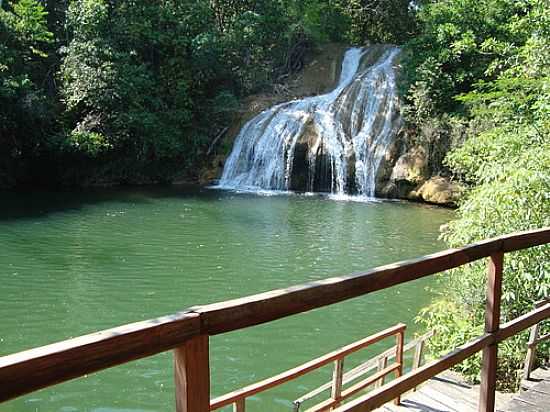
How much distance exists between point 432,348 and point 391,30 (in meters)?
28.0

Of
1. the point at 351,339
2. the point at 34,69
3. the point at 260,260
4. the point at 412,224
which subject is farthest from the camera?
the point at 34,69

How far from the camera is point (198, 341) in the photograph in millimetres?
1415

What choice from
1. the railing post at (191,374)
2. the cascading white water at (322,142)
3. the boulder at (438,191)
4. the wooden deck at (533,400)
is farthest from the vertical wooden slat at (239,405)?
the cascading white water at (322,142)

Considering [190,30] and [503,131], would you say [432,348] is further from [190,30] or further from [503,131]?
[190,30]

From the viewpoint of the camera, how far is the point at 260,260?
11.2m

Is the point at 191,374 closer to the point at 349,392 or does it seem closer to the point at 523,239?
the point at 523,239

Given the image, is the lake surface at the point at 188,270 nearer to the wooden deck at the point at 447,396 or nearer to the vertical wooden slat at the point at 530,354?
the wooden deck at the point at 447,396

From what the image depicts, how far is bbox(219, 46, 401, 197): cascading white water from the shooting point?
21109 mm

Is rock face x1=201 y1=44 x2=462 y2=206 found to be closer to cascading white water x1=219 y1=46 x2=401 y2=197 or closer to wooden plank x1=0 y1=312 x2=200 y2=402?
cascading white water x1=219 y1=46 x2=401 y2=197

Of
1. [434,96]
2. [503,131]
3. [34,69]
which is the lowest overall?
[503,131]

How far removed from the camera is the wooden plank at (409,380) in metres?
1.94

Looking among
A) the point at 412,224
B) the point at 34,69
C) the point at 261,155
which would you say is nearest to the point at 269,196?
the point at 261,155

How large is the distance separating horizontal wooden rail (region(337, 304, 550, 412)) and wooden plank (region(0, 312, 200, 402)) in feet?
2.46

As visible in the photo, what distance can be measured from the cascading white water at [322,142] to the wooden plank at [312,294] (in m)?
18.6
